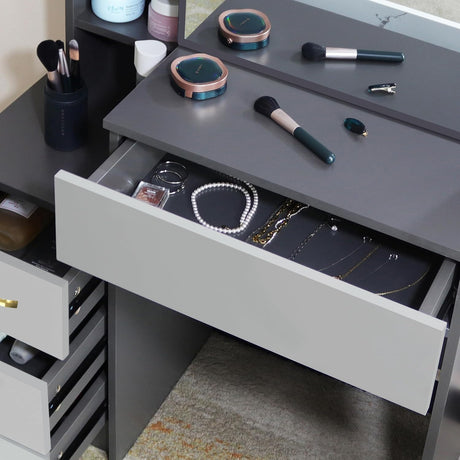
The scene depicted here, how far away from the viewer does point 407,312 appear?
1230mm

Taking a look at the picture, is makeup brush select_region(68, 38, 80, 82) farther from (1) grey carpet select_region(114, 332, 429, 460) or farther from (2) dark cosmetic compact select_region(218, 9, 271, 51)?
(1) grey carpet select_region(114, 332, 429, 460)

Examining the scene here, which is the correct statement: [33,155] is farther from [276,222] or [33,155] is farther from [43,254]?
[276,222]

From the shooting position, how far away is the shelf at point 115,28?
1662 mm

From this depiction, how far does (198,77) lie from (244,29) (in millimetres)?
126

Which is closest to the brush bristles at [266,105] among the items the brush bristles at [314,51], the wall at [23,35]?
the brush bristles at [314,51]

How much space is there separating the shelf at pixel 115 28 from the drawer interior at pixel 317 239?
0.80 feet

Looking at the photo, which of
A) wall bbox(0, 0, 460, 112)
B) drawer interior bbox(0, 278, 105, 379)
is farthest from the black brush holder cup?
wall bbox(0, 0, 460, 112)

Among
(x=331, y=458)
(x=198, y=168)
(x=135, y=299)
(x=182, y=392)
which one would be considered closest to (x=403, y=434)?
(x=331, y=458)

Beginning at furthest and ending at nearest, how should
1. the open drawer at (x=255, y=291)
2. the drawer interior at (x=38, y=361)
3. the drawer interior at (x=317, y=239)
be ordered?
the drawer interior at (x=38, y=361)
the drawer interior at (x=317, y=239)
the open drawer at (x=255, y=291)

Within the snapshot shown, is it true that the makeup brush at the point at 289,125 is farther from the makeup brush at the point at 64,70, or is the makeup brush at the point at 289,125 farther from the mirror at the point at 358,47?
the makeup brush at the point at 64,70

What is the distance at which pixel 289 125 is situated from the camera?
1463 mm

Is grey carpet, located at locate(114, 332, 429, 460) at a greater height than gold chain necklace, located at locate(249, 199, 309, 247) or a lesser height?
lesser

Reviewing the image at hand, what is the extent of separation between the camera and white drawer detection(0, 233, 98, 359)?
1501 millimetres

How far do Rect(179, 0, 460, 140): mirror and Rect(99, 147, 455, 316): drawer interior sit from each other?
18cm
